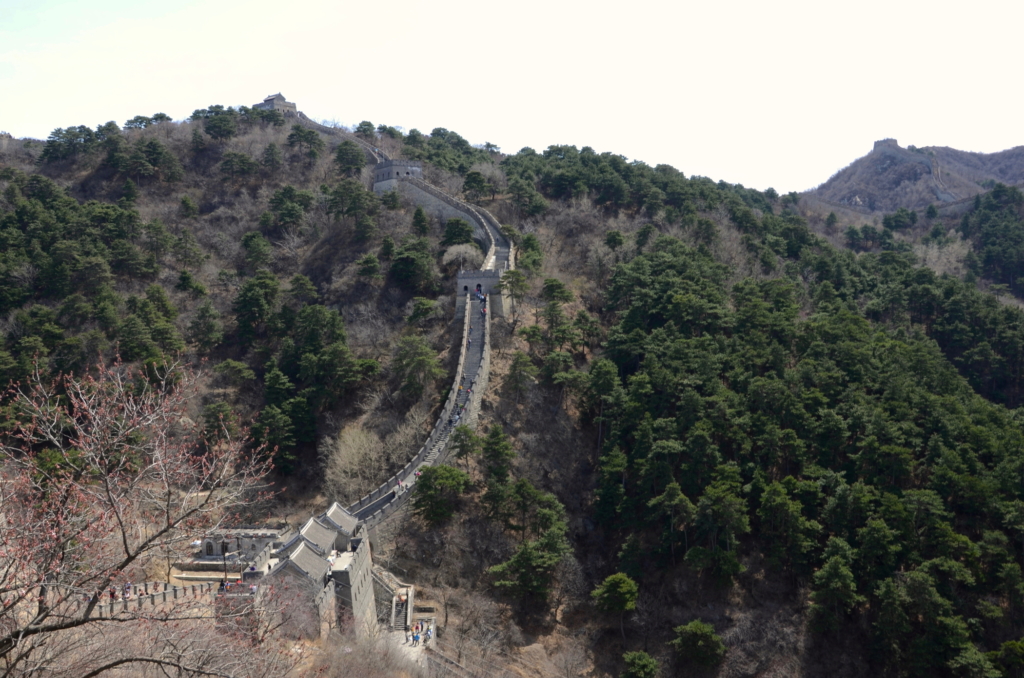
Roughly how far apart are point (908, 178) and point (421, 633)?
103347 millimetres

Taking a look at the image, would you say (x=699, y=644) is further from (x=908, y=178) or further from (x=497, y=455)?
(x=908, y=178)

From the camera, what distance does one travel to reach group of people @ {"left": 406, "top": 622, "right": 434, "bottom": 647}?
2488cm

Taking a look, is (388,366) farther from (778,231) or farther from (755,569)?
(778,231)

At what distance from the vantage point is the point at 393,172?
180 ft

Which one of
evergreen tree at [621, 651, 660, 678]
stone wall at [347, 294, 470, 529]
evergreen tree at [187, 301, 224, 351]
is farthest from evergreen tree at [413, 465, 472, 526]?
evergreen tree at [187, 301, 224, 351]

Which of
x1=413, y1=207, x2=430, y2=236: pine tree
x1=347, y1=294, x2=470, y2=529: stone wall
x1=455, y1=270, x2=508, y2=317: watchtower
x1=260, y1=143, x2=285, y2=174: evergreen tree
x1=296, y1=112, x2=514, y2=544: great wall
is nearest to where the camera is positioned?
x1=347, y1=294, x2=470, y2=529: stone wall

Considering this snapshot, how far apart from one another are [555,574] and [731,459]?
8.53 m

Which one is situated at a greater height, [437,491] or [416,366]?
[416,366]

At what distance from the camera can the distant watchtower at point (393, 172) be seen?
54.9 meters

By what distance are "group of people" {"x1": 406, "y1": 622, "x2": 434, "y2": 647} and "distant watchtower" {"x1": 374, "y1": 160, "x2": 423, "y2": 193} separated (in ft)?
118

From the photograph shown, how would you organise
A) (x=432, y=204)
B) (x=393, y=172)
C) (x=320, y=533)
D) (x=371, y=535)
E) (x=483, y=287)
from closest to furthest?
(x=320, y=533), (x=371, y=535), (x=483, y=287), (x=432, y=204), (x=393, y=172)

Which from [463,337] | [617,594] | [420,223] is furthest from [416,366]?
[420,223]

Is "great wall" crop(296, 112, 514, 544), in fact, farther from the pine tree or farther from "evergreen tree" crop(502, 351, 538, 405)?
the pine tree

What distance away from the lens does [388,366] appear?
126 ft
